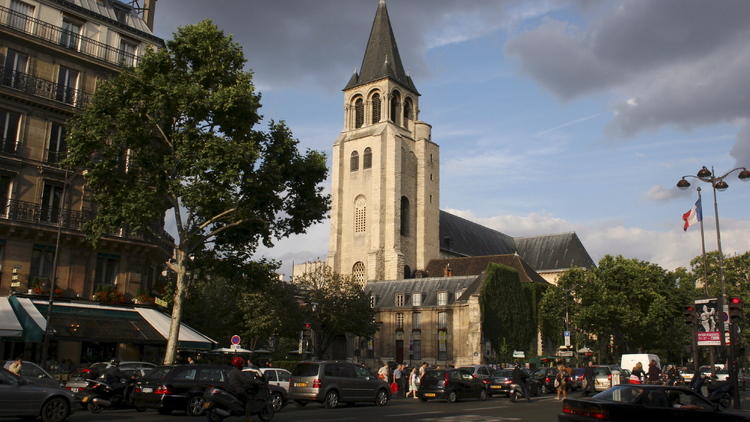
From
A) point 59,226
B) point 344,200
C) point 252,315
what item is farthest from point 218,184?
point 344,200

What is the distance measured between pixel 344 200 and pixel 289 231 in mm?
52621

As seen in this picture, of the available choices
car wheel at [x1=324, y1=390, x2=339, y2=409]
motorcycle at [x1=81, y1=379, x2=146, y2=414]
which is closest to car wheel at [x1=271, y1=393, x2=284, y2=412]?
car wheel at [x1=324, y1=390, x2=339, y2=409]

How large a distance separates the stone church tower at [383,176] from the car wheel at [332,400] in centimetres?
5110

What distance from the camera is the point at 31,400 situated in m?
14.0

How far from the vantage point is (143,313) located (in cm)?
2969

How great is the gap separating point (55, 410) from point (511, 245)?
86292 mm

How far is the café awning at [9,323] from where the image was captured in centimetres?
2367

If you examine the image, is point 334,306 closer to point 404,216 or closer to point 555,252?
point 404,216

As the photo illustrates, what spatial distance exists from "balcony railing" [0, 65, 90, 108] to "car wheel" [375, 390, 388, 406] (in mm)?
17568

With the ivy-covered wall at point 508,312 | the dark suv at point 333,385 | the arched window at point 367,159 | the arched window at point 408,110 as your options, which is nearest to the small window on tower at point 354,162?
the arched window at point 367,159

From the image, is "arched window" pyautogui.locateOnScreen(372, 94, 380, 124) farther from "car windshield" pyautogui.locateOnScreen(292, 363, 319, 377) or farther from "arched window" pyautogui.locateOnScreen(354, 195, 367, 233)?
"car windshield" pyautogui.locateOnScreen(292, 363, 319, 377)

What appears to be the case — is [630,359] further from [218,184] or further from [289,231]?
[218,184]

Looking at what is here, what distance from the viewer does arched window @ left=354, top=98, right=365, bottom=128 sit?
85562 millimetres

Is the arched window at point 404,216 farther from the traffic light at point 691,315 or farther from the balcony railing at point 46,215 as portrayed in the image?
the traffic light at point 691,315
